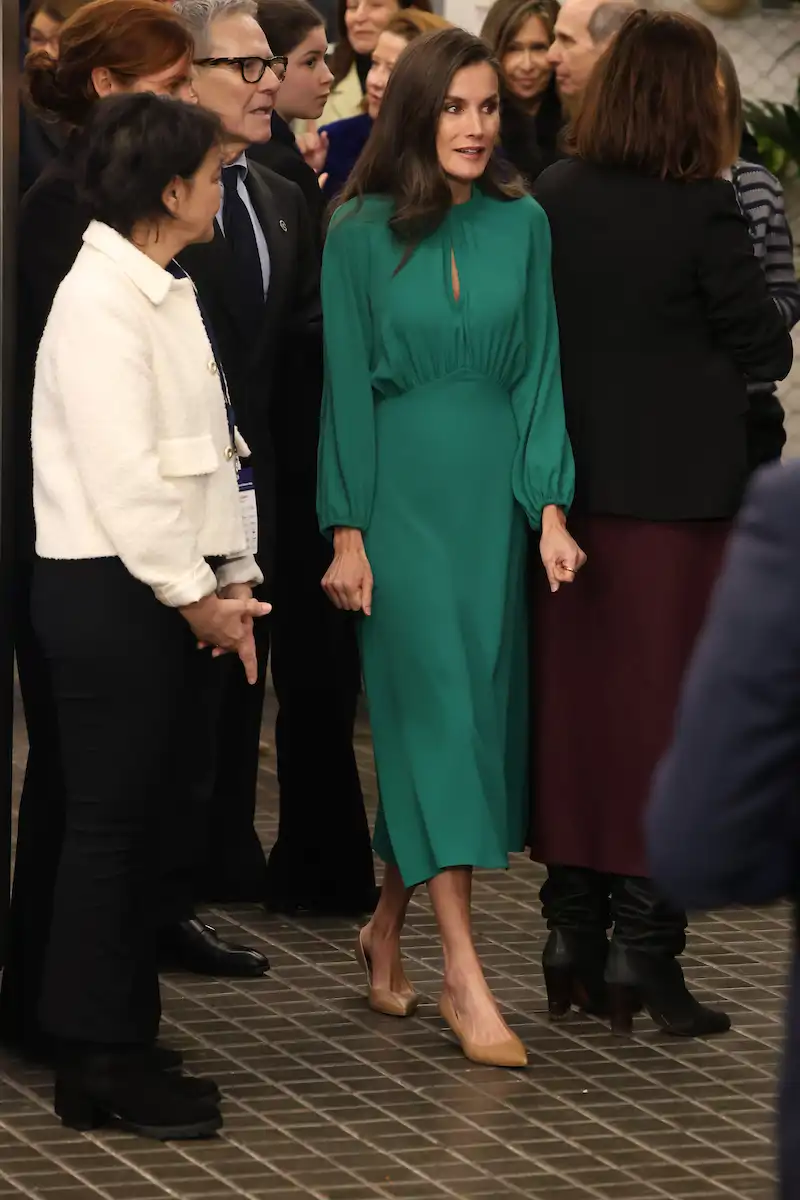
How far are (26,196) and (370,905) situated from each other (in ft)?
6.50

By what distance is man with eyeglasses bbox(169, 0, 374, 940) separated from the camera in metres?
4.39

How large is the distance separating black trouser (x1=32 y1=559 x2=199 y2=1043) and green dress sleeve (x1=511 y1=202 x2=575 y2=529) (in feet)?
2.52

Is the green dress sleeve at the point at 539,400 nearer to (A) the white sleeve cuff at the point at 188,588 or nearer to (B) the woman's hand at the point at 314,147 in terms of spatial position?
(A) the white sleeve cuff at the point at 188,588

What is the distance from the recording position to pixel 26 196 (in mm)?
3895

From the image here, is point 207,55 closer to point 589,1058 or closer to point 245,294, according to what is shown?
point 245,294

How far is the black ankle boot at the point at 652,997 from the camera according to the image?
4.32 metres

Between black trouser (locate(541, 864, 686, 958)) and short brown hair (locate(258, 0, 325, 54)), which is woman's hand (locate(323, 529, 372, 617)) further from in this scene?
short brown hair (locate(258, 0, 325, 54))

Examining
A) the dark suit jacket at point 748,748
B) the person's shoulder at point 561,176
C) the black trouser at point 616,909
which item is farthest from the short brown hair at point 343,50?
the dark suit jacket at point 748,748

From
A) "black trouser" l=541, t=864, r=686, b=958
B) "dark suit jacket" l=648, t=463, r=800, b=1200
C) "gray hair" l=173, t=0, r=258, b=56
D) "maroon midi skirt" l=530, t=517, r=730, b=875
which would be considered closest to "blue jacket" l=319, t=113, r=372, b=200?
"gray hair" l=173, t=0, r=258, b=56

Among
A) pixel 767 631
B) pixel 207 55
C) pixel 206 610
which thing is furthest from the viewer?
pixel 207 55

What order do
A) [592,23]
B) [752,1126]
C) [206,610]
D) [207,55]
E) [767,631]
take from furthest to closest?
[592,23]
[207,55]
[752,1126]
[206,610]
[767,631]

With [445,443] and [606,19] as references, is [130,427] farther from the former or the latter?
[606,19]

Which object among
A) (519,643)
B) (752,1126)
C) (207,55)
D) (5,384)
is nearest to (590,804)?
(519,643)

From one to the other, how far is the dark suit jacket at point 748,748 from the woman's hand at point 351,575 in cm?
262
